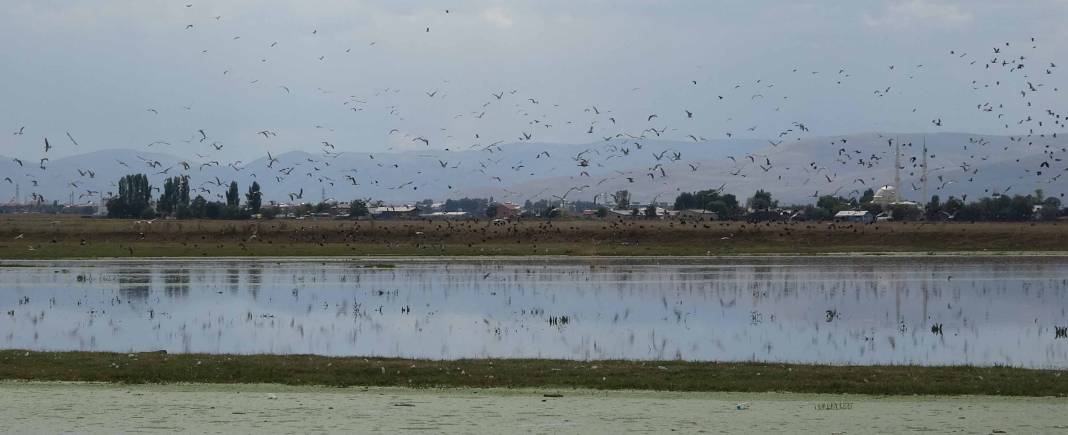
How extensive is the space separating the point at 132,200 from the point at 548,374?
153 metres

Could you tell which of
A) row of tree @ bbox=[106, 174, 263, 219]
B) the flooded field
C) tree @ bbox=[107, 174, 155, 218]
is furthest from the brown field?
tree @ bbox=[107, 174, 155, 218]

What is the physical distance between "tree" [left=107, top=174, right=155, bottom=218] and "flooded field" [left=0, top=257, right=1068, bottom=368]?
96216 millimetres

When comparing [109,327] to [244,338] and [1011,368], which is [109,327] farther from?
[1011,368]

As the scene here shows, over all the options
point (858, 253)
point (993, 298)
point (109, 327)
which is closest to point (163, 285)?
point (109, 327)

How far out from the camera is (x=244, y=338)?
32.1 metres

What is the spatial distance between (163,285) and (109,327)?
1734 cm

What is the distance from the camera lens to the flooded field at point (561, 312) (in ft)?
97.5

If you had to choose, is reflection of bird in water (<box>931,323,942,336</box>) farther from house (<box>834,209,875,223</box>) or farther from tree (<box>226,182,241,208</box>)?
tree (<box>226,182,241,208</box>)

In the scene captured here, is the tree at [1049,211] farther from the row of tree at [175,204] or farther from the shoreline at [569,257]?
the row of tree at [175,204]

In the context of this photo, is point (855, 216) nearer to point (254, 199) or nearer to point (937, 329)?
point (254, 199)

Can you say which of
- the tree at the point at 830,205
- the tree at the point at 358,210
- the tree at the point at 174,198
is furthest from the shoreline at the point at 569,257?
the tree at the point at 830,205

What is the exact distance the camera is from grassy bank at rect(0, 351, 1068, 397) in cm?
2205

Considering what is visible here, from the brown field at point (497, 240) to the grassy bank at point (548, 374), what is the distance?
5390 cm

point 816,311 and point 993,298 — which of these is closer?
point 816,311
